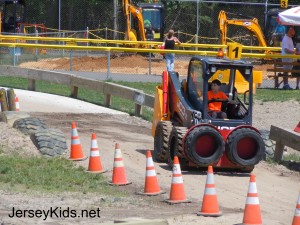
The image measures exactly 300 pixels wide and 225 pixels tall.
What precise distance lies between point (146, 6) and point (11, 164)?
3029 centimetres

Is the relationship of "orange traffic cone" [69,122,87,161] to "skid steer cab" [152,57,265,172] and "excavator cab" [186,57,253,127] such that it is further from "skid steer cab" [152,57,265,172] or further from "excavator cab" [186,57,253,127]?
"excavator cab" [186,57,253,127]

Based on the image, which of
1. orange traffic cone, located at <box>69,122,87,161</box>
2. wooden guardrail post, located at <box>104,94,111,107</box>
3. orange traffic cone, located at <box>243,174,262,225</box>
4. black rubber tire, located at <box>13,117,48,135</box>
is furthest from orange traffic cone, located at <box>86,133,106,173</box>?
wooden guardrail post, located at <box>104,94,111,107</box>

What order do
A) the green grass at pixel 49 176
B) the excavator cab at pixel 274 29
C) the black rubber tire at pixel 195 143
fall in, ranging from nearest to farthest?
the green grass at pixel 49 176, the black rubber tire at pixel 195 143, the excavator cab at pixel 274 29

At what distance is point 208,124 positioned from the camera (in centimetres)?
1382

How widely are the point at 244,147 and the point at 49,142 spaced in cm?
337

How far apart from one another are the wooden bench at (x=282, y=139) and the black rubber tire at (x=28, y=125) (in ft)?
14.0

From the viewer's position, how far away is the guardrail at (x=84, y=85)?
20.8m

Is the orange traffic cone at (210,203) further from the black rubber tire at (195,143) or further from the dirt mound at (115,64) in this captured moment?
the dirt mound at (115,64)

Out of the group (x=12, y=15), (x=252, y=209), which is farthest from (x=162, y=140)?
(x=12, y=15)

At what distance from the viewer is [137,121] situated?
800 inches

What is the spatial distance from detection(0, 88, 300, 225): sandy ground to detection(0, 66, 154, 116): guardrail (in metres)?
0.56

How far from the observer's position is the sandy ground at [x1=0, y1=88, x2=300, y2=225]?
1045cm

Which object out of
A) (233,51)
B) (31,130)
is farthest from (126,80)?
(31,130)

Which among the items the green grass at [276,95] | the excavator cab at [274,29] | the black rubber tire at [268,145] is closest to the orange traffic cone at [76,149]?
the black rubber tire at [268,145]
